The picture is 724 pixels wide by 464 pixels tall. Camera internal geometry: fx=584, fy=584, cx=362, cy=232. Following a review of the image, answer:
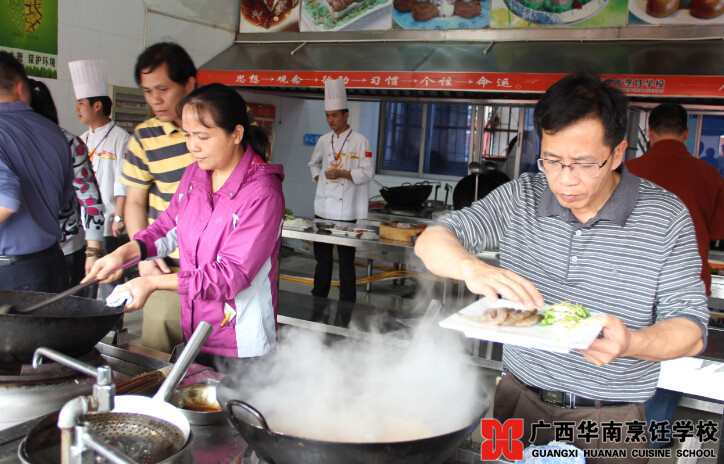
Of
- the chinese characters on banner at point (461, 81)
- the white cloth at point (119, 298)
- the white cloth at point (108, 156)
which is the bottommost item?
the white cloth at point (119, 298)

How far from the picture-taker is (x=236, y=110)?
2102 mm

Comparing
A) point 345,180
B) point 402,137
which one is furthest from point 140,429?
point 402,137

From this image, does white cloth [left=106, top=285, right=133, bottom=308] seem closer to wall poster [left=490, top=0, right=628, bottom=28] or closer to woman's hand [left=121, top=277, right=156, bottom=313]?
woman's hand [left=121, top=277, right=156, bottom=313]

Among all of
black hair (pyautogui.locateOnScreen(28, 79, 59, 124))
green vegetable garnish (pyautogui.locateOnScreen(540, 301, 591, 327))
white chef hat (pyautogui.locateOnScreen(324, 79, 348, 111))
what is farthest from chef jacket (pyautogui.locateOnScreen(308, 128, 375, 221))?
green vegetable garnish (pyautogui.locateOnScreen(540, 301, 591, 327))

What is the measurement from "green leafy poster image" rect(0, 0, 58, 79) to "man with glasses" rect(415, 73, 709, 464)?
Result: 15.7ft

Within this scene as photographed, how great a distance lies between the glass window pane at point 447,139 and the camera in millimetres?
9250

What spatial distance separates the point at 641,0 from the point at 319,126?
15.9 ft

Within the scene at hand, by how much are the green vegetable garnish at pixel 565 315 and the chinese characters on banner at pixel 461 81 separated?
139 inches

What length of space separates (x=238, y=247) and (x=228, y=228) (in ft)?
0.32

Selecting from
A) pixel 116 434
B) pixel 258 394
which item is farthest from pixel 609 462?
pixel 116 434

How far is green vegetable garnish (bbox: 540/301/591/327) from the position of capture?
56.9 inches

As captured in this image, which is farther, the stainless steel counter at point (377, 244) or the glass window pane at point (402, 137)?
the glass window pane at point (402, 137)

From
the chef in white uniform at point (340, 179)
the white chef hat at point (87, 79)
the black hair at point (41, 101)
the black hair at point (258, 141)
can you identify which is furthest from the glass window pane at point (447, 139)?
the black hair at point (258, 141)

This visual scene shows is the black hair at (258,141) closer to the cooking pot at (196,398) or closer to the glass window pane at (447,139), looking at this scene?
the cooking pot at (196,398)
